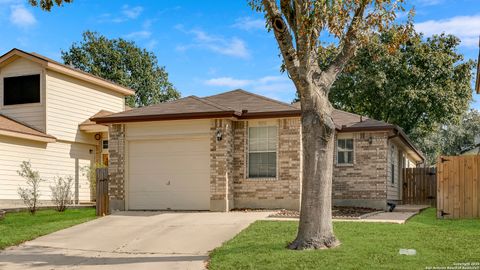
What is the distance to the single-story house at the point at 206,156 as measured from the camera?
16094 millimetres

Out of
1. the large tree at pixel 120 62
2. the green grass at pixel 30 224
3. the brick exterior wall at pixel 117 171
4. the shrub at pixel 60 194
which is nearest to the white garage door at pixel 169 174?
the brick exterior wall at pixel 117 171

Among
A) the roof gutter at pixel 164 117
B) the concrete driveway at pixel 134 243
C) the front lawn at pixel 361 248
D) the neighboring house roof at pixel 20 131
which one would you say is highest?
the roof gutter at pixel 164 117

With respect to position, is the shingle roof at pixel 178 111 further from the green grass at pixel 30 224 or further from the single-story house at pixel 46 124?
the single-story house at pixel 46 124

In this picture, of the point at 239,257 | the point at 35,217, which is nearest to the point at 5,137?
the point at 35,217

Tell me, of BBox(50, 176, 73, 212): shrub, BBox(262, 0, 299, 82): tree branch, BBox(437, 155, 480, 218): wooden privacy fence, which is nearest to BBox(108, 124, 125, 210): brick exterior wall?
BBox(50, 176, 73, 212): shrub

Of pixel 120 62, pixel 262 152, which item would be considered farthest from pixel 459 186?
pixel 120 62

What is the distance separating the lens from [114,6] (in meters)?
23.9

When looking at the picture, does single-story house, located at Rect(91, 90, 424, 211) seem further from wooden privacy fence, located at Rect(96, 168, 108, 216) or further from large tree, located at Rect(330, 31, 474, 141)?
large tree, located at Rect(330, 31, 474, 141)

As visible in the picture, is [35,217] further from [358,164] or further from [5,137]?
[358,164]

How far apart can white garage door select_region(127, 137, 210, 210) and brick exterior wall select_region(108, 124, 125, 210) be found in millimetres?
216

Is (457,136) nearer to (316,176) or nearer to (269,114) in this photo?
(269,114)

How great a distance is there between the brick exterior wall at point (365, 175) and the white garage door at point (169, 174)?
5.37 m

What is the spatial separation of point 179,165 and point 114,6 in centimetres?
1028

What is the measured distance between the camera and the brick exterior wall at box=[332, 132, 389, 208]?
18.9 metres
